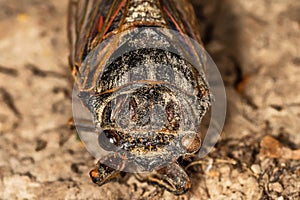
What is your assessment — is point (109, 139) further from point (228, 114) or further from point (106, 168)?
point (228, 114)

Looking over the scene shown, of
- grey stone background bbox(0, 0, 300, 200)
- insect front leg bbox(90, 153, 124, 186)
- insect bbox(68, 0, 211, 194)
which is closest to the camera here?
insect bbox(68, 0, 211, 194)

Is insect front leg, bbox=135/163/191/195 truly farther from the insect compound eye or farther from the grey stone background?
the insect compound eye

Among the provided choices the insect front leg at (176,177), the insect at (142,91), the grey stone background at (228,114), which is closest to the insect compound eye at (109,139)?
the insect at (142,91)

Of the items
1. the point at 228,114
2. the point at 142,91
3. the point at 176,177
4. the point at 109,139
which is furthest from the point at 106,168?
the point at 228,114

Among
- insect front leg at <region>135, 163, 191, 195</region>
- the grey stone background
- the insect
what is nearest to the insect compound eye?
the insect

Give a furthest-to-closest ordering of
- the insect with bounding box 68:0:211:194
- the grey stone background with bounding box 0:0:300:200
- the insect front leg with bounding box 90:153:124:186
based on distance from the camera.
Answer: the grey stone background with bounding box 0:0:300:200
the insect front leg with bounding box 90:153:124:186
the insect with bounding box 68:0:211:194

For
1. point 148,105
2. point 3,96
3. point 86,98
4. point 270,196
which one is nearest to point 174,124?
point 148,105

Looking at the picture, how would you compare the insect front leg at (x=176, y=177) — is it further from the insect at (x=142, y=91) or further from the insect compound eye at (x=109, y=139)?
the insect compound eye at (x=109, y=139)
